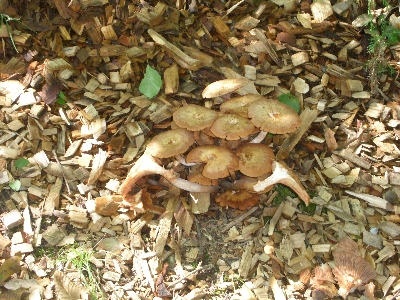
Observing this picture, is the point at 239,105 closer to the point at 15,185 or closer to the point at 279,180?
the point at 279,180

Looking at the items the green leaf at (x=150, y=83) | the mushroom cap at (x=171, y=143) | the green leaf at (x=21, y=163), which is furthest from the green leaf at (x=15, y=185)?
the green leaf at (x=150, y=83)

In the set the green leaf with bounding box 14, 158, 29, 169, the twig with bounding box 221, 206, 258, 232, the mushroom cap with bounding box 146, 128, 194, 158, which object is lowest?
the twig with bounding box 221, 206, 258, 232

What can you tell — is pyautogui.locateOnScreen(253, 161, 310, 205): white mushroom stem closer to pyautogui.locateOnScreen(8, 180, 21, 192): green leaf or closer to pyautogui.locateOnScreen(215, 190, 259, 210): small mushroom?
pyautogui.locateOnScreen(215, 190, 259, 210): small mushroom

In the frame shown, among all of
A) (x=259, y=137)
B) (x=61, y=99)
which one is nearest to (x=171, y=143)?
(x=259, y=137)

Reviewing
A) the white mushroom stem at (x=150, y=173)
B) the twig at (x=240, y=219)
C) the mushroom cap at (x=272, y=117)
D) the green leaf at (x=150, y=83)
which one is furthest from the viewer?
the green leaf at (x=150, y=83)

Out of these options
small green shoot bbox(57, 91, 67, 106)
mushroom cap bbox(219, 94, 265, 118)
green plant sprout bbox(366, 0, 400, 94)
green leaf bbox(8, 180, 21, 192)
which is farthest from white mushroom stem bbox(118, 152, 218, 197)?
green plant sprout bbox(366, 0, 400, 94)

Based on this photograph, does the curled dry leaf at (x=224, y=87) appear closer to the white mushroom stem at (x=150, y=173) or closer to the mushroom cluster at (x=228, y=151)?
the mushroom cluster at (x=228, y=151)

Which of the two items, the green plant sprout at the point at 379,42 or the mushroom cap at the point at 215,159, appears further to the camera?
the green plant sprout at the point at 379,42
